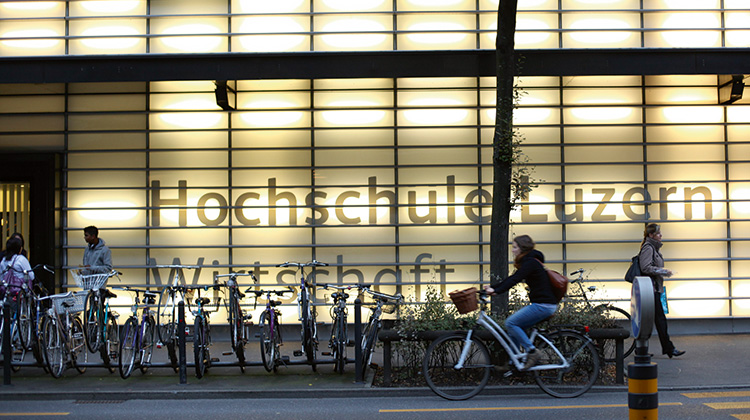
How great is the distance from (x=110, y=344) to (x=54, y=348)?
2.46ft

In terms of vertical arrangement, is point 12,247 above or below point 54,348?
above

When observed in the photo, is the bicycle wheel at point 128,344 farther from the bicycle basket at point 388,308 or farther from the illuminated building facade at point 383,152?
the illuminated building facade at point 383,152

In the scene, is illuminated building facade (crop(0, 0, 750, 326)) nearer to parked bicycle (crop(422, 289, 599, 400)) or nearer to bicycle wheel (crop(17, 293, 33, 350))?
bicycle wheel (crop(17, 293, 33, 350))

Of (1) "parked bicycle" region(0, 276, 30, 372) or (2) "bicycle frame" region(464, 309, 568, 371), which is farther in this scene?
(1) "parked bicycle" region(0, 276, 30, 372)

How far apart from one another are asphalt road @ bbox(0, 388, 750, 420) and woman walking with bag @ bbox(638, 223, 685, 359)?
169cm

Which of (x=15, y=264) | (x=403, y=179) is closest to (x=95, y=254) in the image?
(x=15, y=264)

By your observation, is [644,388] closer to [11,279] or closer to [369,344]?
[369,344]

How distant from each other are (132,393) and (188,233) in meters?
5.05

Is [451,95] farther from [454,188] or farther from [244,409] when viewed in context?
[244,409]

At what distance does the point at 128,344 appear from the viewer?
8.80m

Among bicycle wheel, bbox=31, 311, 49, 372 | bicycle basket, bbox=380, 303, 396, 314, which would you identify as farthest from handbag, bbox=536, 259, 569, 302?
bicycle wheel, bbox=31, 311, 49, 372

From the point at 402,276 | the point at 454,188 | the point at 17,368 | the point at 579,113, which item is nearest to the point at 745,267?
the point at 579,113

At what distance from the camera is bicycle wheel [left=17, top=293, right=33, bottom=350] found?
9359mm

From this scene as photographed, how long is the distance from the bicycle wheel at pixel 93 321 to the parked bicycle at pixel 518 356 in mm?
4728
